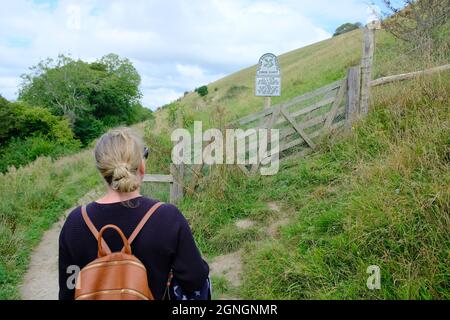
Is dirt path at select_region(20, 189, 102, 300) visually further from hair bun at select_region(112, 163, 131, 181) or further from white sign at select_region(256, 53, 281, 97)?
white sign at select_region(256, 53, 281, 97)

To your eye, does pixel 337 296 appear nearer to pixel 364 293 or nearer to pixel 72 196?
pixel 364 293

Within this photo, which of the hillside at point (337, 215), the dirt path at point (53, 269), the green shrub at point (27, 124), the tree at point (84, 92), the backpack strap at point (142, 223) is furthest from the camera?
the tree at point (84, 92)

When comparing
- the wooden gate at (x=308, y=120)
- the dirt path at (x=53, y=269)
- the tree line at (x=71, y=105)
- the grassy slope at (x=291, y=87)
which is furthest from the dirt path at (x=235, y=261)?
the tree line at (x=71, y=105)

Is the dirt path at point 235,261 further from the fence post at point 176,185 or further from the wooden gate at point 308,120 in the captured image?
the wooden gate at point 308,120

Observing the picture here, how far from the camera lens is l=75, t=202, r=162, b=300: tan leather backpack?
5.59 feet

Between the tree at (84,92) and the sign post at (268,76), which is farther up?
the tree at (84,92)

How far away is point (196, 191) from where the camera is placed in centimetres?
660

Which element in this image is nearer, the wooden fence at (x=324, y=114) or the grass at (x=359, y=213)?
the grass at (x=359, y=213)

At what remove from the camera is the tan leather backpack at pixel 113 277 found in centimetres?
170

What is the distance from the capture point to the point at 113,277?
1707 mm

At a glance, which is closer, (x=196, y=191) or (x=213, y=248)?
(x=213, y=248)

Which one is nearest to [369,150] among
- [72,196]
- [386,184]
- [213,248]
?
[386,184]

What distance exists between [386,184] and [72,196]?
25.9ft
